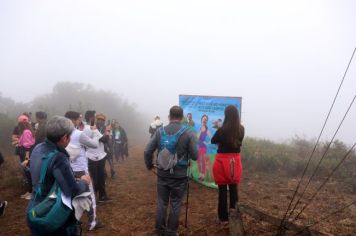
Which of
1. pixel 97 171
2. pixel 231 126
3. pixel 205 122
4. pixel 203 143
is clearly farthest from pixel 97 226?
pixel 205 122

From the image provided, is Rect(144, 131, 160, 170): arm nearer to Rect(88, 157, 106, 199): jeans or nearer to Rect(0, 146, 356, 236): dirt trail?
Rect(0, 146, 356, 236): dirt trail

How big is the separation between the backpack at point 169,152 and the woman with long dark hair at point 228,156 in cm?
94

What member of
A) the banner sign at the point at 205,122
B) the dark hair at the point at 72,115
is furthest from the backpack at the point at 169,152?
the banner sign at the point at 205,122

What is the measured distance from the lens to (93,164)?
686 cm

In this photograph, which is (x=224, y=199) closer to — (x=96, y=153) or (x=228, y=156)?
(x=228, y=156)

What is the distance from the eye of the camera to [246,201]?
7.69 meters

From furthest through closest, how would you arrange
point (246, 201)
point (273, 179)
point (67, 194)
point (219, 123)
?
point (273, 179) → point (219, 123) → point (246, 201) → point (67, 194)

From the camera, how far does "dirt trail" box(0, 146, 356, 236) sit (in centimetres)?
595

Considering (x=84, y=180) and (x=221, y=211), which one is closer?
(x=84, y=180)

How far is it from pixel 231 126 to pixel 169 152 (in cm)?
131

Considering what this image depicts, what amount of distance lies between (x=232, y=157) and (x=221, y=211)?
41.2 inches

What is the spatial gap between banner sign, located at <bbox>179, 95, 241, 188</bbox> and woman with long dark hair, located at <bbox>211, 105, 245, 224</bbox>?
2.96m

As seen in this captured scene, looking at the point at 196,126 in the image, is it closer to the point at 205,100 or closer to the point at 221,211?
the point at 205,100

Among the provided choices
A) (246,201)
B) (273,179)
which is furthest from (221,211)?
(273,179)
